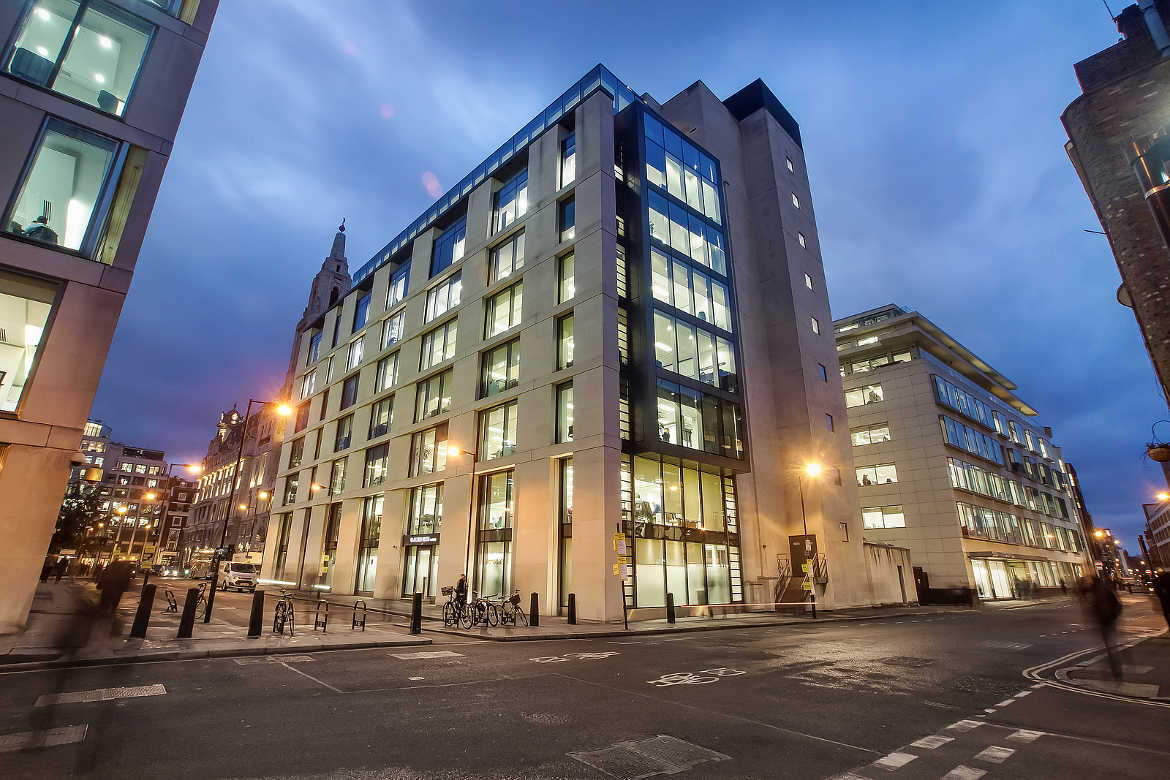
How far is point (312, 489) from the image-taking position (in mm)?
48375

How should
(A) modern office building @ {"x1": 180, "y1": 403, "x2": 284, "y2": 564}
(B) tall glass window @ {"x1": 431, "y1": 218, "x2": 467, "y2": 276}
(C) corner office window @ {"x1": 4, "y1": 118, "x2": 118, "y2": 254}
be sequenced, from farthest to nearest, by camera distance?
(A) modern office building @ {"x1": 180, "y1": 403, "x2": 284, "y2": 564} < (B) tall glass window @ {"x1": 431, "y1": 218, "x2": 467, "y2": 276} < (C) corner office window @ {"x1": 4, "y1": 118, "x2": 118, "y2": 254}

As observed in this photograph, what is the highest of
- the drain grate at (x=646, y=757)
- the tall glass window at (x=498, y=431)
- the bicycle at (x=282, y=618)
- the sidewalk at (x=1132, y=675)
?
the tall glass window at (x=498, y=431)

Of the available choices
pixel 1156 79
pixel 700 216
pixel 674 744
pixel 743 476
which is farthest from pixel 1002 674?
pixel 700 216

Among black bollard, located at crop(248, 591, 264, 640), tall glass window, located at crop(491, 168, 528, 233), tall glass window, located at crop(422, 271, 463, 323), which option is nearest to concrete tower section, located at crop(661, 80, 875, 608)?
tall glass window, located at crop(491, 168, 528, 233)

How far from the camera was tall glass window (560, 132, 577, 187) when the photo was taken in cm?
3231

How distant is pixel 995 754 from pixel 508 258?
111ft

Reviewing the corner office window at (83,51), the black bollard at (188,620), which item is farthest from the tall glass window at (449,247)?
the black bollard at (188,620)

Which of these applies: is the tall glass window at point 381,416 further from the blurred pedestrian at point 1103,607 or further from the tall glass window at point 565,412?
the blurred pedestrian at point 1103,607

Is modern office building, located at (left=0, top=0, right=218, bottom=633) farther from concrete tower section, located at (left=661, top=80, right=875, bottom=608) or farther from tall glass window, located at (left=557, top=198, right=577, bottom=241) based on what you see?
concrete tower section, located at (left=661, top=80, right=875, bottom=608)

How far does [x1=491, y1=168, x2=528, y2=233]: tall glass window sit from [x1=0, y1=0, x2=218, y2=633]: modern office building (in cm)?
2025

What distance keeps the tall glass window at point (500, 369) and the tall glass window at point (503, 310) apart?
1.22 m

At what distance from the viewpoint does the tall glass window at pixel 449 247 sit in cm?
4088

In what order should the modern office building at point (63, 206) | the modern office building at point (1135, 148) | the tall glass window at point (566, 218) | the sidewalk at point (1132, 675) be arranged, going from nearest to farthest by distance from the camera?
the sidewalk at point (1132, 675) < the modern office building at point (63, 206) < the modern office building at point (1135, 148) < the tall glass window at point (566, 218)

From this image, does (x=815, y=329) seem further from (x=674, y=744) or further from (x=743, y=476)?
(x=674, y=744)
